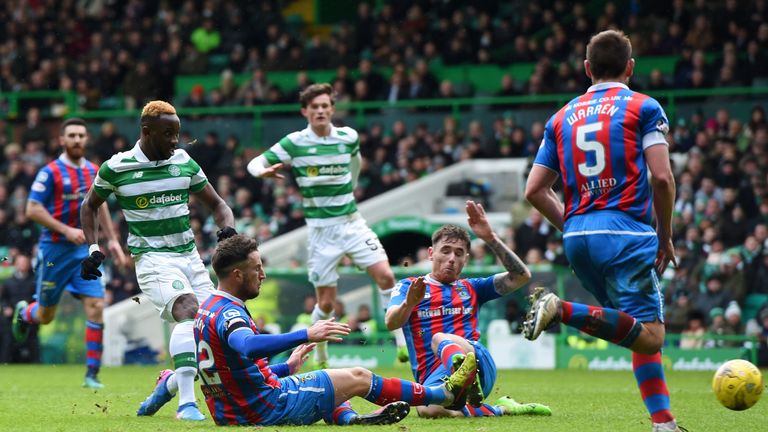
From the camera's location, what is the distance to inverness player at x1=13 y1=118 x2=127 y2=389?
12148mm

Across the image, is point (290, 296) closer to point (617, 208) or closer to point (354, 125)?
point (354, 125)

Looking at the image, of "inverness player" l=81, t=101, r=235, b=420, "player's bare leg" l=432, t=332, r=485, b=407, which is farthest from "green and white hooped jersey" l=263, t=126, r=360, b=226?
"player's bare leg" l=432, t=332, r=485, b=407

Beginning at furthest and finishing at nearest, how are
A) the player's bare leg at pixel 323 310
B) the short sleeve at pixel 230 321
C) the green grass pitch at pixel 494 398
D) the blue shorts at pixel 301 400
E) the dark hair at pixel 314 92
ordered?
the player's bare leg at pixel 323 310, the dark hair at pixel 314 92, the green grass pitch at pixel 494 398, the blue shorts at pixel 301 400, the short sleeve at pixel 230 321

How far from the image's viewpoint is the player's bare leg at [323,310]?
480 inches

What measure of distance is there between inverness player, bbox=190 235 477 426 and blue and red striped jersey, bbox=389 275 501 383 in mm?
988

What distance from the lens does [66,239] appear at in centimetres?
1244

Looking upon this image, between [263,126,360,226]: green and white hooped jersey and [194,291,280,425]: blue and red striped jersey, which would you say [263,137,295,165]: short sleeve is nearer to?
[263,126,360,226]: green and white hooped jersey

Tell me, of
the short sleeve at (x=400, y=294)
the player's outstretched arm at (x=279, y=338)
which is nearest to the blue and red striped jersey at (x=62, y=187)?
the short sleeve at (x=400, y=294)

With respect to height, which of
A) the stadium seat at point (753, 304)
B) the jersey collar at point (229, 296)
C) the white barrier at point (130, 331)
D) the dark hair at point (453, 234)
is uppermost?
the dark hair at point (453, 234)

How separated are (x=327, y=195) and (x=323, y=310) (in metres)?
1.12

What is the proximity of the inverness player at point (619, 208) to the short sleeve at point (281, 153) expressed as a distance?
5.31 m

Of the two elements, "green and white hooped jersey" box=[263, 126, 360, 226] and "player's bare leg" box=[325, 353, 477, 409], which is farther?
"green and white hooped jersey" box=[263, 126, 360, 226]

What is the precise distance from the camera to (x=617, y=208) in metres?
6.77

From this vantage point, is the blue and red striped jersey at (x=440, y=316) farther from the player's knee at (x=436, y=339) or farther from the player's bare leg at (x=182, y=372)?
the player's bare leg at (x=182, y=372)
